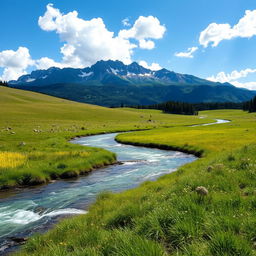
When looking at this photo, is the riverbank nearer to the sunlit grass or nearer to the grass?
the grass

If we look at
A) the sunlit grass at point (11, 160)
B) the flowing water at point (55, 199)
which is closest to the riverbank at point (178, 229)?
the flowing water at point (55, 199)

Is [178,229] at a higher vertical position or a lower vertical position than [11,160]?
higher

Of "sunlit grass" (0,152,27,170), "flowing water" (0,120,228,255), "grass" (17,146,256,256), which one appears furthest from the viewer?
"sunlit grass" (0,152,27,170)

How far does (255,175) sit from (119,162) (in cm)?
1960

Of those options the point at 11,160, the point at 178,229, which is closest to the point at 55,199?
the point at 11,160

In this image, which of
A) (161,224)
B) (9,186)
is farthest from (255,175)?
(9,186)

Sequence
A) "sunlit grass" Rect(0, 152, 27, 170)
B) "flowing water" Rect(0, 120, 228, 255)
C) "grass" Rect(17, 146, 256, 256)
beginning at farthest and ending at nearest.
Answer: "sunlit grass" Rect(0, 152, 27, 170)
"flowing water" Rect(0, 120, 228, 255)
"grass" Rect(17, 146, 256, 256)

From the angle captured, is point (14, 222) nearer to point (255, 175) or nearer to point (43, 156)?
point (255, 175)

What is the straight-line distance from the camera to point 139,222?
7762mm

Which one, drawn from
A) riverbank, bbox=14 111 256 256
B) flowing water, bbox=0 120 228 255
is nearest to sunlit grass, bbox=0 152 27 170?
flowing water, bbox=0 120 228 255

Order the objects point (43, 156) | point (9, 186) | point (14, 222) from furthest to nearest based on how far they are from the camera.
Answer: point (43, 156) < point (9, 186) < point (14, 222)

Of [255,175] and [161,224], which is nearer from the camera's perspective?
[161,224]

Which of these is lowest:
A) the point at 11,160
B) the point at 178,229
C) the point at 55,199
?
the point at 55,199

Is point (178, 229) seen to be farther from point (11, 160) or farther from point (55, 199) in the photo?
point (11, 160)
